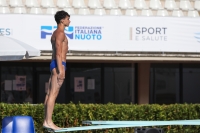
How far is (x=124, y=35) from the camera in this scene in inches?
672

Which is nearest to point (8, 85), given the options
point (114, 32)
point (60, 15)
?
point (114, 32)

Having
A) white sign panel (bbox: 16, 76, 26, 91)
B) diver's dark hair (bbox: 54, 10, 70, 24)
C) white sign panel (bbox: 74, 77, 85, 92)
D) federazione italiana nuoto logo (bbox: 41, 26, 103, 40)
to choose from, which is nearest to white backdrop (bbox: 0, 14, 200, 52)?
federazione italiana nuoto logo (bbox: 41, 26, 103, 40)

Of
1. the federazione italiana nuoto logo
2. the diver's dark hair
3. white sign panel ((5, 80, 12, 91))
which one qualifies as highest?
the federazione italiana nuoto logo

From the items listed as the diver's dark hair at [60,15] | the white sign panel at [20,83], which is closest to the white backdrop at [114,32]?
the white sign panel at [20,83]

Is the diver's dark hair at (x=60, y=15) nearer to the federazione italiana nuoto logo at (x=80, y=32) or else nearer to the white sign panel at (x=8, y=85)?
the federazione italiana nuoto logo at (x=80, y=32)

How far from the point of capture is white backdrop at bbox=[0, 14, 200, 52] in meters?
16.6

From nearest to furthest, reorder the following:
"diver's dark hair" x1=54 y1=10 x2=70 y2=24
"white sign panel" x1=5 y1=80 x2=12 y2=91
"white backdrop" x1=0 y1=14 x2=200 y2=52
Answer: "diver's dark hair" x1=54 y1=10 x2=70 y2=24
"white backdrop" x1=0 y1=14 x2=200 y2=52
"white sign panel" x1=5 y1=80 x2=12 y2=91

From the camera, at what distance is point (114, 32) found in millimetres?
17078

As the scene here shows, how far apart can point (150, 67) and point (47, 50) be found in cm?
436

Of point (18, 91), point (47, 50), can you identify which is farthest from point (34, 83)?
point (47, 50)

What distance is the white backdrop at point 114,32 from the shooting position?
54.5 ft

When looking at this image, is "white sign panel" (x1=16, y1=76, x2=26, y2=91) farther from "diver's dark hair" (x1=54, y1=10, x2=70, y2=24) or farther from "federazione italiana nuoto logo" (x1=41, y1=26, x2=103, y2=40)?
"diver's dark hair" (x1=54, y1=10, x2=70, y2=24)

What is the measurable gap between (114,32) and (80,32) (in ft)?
3.18

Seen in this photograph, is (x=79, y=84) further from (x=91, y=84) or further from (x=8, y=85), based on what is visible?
(x=8, y=85)
